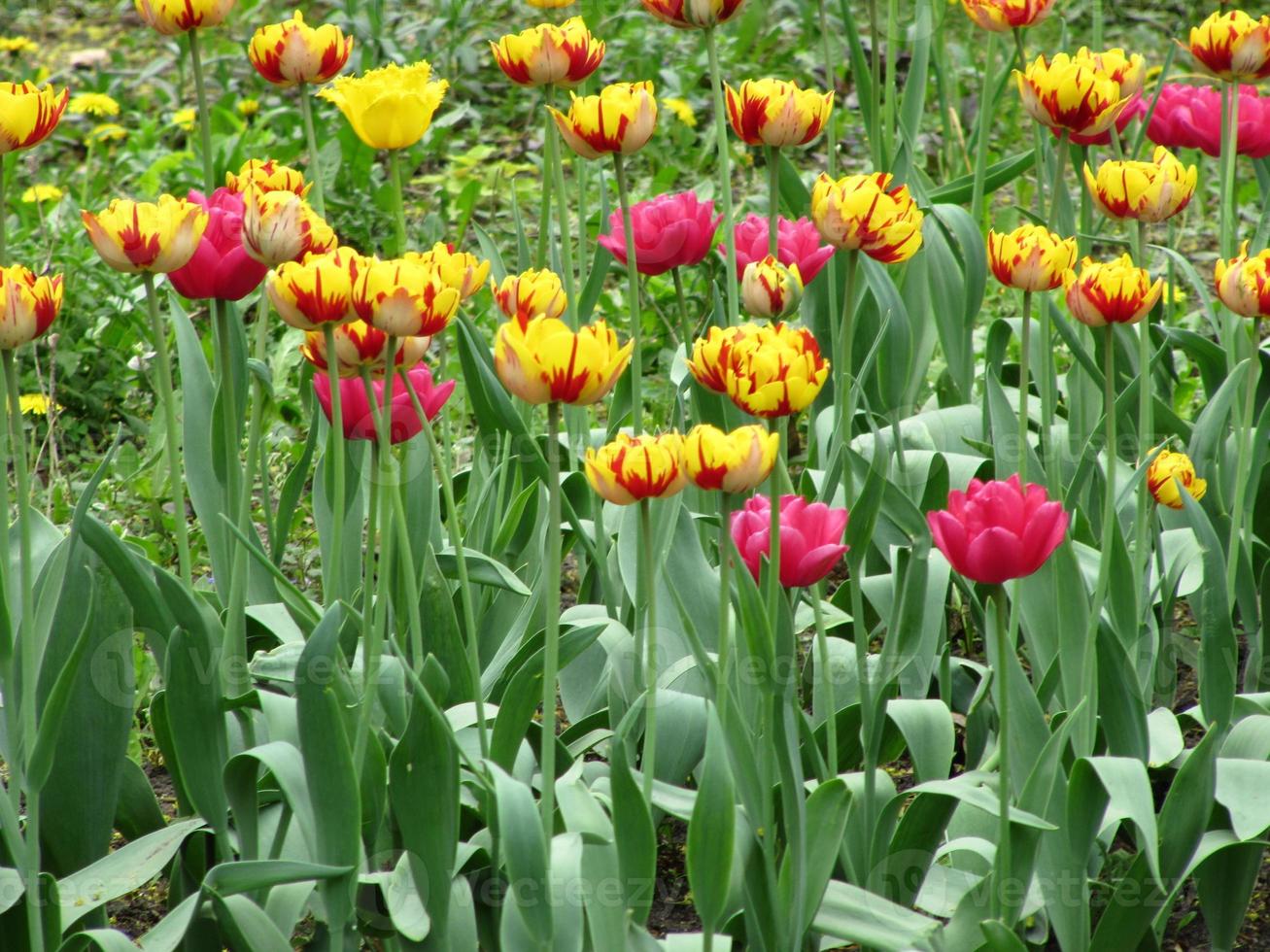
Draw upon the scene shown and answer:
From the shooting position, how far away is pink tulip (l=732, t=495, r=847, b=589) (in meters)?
1.19

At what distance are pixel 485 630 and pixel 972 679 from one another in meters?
0.57

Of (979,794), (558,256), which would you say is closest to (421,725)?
(979,794)

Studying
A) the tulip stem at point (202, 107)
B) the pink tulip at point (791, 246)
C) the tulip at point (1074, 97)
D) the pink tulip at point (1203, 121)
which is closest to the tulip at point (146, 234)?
the tulip stem at point (202, 107)

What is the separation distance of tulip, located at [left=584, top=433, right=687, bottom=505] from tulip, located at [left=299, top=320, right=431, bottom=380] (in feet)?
0.83

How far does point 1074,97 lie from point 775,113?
0.36m

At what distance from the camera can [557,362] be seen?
1.00 metres

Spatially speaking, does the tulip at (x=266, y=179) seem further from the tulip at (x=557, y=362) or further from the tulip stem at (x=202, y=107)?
the tulip at (x=557, y=362)

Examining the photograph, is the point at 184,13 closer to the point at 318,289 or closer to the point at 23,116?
the point at 23,116

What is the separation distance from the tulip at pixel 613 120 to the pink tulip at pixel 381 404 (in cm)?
27

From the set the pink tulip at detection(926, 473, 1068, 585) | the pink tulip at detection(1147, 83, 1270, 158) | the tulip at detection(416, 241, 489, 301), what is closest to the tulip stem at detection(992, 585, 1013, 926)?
the pink tulip at detection(926, 473, 1068, 585)

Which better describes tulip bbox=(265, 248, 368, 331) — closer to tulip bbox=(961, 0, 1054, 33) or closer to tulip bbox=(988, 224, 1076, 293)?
tulip bbox=(988, 224, 1076, 293)

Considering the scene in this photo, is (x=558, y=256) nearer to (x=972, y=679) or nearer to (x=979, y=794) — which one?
(x=972, y=679)

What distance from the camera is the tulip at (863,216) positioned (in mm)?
1280

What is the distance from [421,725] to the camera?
1.16 metres
